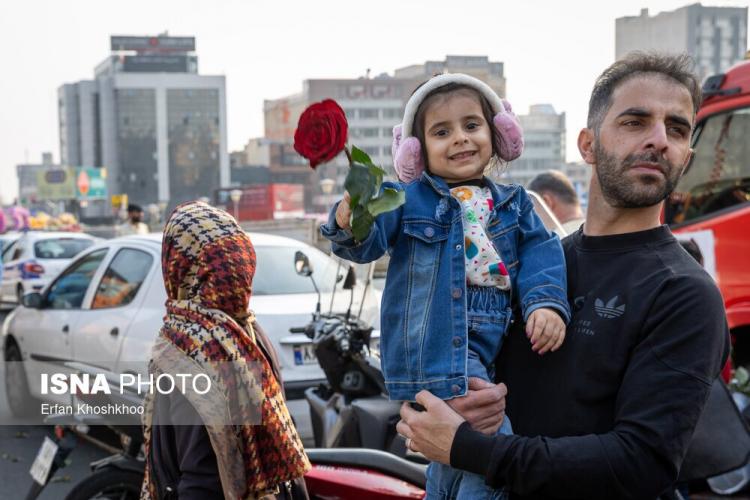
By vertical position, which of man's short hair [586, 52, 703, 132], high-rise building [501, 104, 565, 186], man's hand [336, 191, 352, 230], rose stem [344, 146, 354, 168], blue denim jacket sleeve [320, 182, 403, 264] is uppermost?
high-rise building [501, 104, 565, 186]

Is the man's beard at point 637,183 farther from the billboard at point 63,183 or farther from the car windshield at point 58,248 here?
the billboard at point 63,183

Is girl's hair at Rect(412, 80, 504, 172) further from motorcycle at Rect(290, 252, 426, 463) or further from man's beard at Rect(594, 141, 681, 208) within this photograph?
motorcycle at Rect(290, 252, 426, 463)

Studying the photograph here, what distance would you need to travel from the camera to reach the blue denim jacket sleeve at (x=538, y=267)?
1967 mm

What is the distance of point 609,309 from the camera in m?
1.83

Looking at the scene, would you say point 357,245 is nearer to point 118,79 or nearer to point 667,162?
point 667,162

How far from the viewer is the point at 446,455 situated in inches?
73.9

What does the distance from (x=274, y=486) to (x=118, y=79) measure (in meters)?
138

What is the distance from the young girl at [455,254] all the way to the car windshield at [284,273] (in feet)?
12.8

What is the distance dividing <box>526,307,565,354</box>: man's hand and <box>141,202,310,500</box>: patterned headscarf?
1.12m

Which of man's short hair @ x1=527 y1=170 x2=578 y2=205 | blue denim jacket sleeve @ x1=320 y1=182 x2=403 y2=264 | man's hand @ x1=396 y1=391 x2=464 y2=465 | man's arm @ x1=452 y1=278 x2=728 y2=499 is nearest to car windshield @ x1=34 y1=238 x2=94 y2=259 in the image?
man's short hair @ x1=527 y1=170 x2=578 y2=205

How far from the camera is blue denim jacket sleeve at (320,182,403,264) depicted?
2.06 metres

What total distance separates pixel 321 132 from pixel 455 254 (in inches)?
19.7

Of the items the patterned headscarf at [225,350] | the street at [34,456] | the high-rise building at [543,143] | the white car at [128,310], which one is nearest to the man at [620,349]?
the patterned headscarf at [225,350]

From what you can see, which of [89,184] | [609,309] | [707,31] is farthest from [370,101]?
[609,309]
